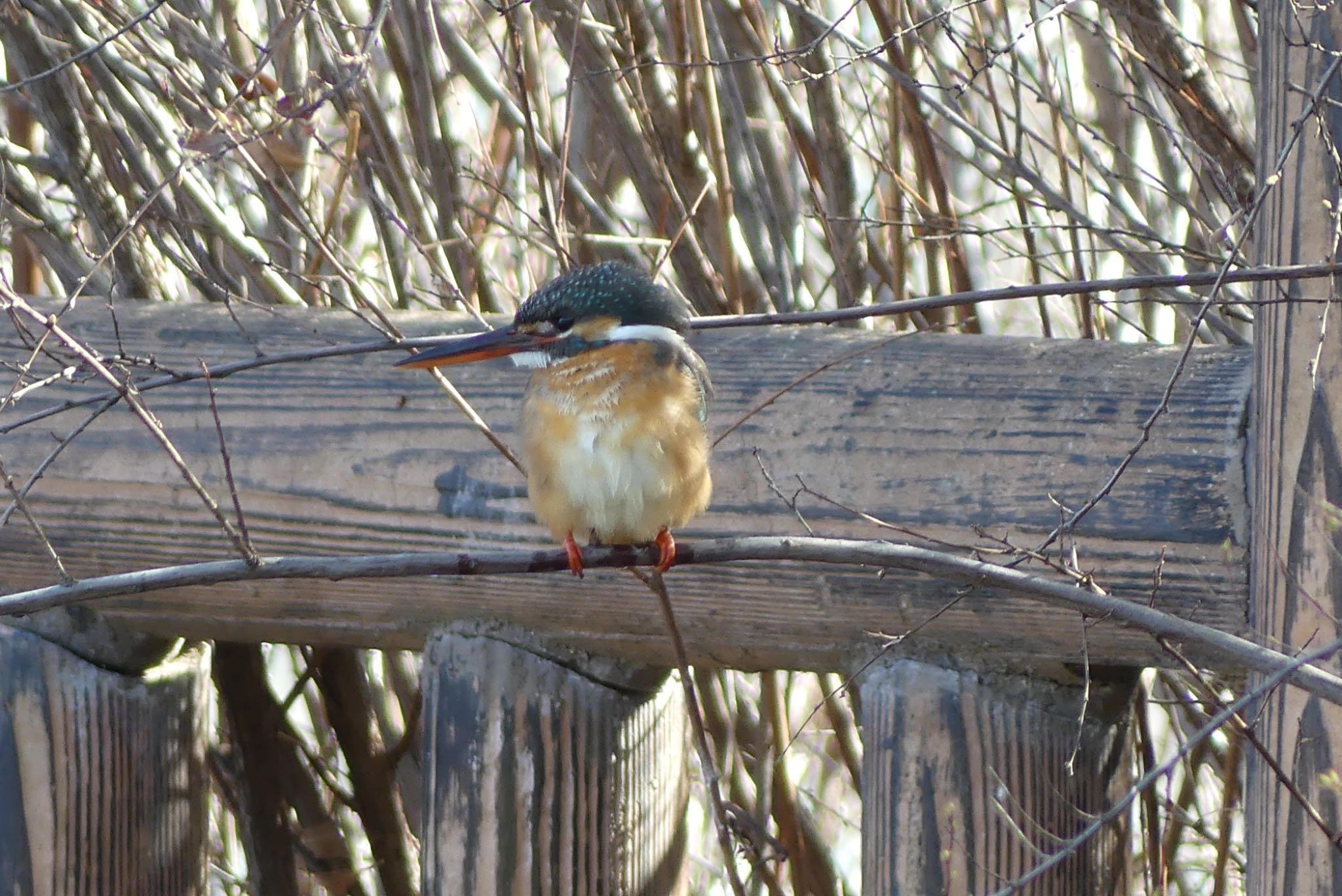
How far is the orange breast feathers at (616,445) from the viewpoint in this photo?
1642 mm

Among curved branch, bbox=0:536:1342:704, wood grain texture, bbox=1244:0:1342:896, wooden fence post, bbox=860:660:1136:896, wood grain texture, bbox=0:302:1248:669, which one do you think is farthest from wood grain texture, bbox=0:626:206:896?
wood grain texture, bbox=1244:0:1342:896

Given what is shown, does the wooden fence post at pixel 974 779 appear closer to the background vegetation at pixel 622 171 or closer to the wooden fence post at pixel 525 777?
the wooden fence post at pixel 525 777

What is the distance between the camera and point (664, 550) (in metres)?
1.52

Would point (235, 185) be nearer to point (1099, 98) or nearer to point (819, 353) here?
point (819, 353)

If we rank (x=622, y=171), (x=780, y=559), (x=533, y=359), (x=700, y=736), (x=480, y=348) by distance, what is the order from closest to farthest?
(x=780, y=559), (x=700, y=736), (x=480, y=348), (x=533, y=359), (x=622, y=171)

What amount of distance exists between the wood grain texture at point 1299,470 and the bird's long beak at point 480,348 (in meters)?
0.80

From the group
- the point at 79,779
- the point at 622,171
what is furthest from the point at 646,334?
the point at 622,171

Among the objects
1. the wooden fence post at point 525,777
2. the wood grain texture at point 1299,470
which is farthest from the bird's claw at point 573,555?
Answer: the wood grain texture at point 1299,470

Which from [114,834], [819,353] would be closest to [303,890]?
[114,834]

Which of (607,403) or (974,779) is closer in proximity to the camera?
(974,779)

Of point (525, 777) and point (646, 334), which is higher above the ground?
point (646, 334)

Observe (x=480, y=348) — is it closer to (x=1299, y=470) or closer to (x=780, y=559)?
(x=780, y=559)

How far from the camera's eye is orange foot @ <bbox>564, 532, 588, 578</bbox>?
146 centimetres

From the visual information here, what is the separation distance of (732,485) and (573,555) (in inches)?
10.5
